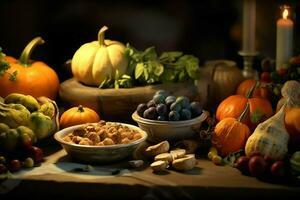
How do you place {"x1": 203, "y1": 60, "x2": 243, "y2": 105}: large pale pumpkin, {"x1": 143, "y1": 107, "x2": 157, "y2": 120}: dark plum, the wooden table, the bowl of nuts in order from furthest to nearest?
{"x1": 203, "y1": 60, "x2": 243, "y2": 105}: large pale pumpkin → {"x1": 143, "y1": 107, "x2": 157, "y2": 120}: dark plum → the bowl of nuts → the wooden table

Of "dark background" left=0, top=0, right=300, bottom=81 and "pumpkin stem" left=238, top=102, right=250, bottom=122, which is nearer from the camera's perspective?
"pumpkin stem" left=238, top=102, right=250, bottom=122

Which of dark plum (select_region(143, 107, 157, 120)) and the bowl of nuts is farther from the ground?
dark plum (select_region(143, 107, 157, 120))

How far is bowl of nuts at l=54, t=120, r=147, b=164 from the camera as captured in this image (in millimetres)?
1520

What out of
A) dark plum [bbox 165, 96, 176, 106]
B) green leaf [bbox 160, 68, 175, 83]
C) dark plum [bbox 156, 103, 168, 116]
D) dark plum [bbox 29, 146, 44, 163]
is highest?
green leaf [bbox 160, 68, 175, 83]

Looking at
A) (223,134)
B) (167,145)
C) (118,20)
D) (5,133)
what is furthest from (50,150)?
(118,20)

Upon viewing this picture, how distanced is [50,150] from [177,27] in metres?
0.75

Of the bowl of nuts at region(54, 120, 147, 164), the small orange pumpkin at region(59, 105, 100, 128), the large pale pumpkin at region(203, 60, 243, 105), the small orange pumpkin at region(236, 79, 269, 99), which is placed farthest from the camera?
the large pale pumpkin at region(203, 60, 243, 105)

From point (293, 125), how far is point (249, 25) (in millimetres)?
524

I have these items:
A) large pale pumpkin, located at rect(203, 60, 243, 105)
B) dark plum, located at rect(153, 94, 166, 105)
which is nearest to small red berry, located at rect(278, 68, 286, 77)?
large pale pumpkin, located at rect(203, 60, 243, 105)

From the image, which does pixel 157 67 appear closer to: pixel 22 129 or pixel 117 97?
pixel 117 97

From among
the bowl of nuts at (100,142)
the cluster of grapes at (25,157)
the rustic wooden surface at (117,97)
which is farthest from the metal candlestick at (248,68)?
the cluster of grapes at (25,157)

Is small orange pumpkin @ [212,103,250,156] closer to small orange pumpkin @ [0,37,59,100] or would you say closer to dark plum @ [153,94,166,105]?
dark plum @ [153,94,166,105]

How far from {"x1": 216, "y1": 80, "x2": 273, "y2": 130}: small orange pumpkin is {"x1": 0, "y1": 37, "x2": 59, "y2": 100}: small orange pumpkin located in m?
0.55

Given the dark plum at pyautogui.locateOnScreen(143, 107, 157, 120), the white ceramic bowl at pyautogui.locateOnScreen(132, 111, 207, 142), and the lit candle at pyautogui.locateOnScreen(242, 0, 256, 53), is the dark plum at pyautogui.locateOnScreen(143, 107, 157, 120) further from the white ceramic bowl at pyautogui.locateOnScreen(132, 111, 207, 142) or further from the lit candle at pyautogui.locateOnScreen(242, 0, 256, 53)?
the lit candle at pyautogui.locateOnScreen(242, 0, 256, 53)
